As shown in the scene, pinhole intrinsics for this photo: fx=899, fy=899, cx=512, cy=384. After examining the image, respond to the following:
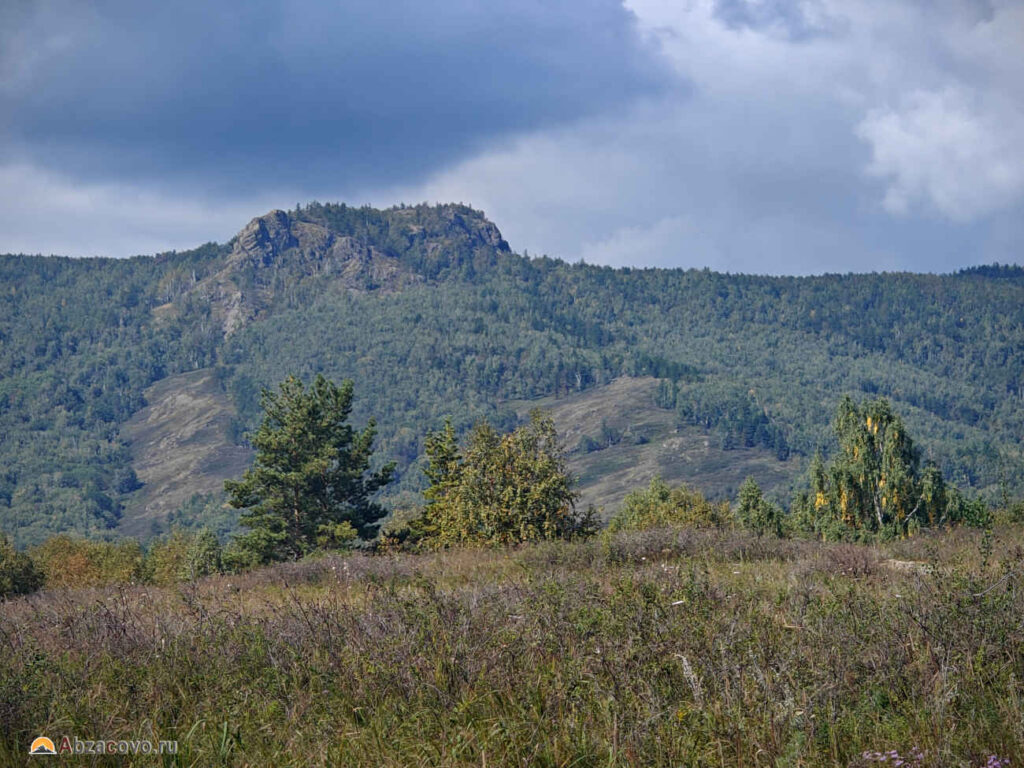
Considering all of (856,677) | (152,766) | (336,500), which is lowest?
(336,500)

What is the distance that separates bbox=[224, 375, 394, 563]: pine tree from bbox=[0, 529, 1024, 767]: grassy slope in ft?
141

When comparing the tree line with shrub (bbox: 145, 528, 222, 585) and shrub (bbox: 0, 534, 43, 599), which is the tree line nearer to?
shrub (bbox: 0, 534, 43, 599)

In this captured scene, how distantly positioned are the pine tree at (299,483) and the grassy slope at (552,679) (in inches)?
1687

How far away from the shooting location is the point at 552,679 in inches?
243

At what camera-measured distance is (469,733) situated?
17.4 ft

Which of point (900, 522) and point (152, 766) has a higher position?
point (152, 766)

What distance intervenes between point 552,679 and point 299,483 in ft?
153

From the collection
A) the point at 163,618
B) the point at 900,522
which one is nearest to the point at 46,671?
the point at 163,618

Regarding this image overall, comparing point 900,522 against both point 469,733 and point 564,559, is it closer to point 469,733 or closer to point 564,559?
point 564,559

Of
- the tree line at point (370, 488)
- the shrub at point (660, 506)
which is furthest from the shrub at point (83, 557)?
the shrub at point (660, 506)

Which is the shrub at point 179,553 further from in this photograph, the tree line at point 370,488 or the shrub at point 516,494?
the shrub at point 516,494

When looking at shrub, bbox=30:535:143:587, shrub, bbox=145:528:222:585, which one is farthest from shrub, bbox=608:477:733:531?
shrub, bbox=30:535:143:587

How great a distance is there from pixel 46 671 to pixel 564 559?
371 inches

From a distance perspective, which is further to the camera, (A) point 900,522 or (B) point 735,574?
(A) point 900,522
